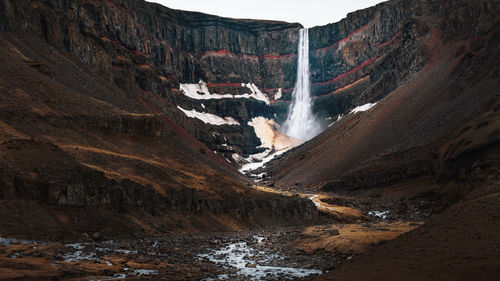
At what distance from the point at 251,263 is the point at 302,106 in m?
142

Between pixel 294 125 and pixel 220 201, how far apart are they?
122 metres

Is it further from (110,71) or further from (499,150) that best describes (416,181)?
(110,71)

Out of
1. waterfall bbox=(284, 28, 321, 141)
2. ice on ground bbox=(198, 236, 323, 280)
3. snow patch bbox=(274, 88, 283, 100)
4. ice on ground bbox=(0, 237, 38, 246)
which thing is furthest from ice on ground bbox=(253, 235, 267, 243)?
snow patch bbox=(274, 88, 283, 100)

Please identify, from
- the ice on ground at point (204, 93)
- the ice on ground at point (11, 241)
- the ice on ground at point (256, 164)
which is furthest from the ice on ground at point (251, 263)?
the ice on ground at point (204, 93)

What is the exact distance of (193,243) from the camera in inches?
1127

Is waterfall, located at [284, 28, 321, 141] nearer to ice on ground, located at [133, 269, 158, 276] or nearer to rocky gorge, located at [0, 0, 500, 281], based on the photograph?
rocky gorge, located at [0, 0, 500, 281]

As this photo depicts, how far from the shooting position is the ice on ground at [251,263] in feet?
66.6

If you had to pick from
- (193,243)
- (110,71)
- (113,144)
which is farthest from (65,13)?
(193,243)

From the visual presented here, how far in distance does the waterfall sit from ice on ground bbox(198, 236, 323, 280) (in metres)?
121

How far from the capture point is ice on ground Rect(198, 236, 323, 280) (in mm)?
20312

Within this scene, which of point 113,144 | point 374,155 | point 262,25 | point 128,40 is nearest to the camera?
point 113,144

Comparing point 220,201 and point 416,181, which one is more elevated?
point 416,181

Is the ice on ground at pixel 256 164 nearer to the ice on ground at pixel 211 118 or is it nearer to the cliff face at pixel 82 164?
the ice on ground at pixel 211 118

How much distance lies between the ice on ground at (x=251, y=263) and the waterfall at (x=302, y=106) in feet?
397
